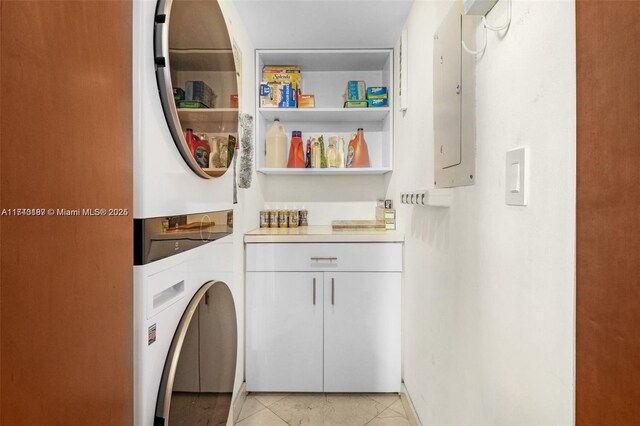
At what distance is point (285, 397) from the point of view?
2.11 meters

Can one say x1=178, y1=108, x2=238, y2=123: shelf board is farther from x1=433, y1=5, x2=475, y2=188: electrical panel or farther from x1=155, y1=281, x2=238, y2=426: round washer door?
x1=433, y1=5, x2=475, y2=188: electrical panel

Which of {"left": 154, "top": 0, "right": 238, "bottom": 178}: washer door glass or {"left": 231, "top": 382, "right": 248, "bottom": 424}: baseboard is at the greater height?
{"left": 154, "top": 0, "right": 238, "bottom": 178}: washer door glass

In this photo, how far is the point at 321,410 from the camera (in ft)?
6.51

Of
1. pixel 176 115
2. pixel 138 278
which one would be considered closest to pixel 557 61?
pixel 176 115

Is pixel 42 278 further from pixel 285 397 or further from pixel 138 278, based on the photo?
pixel 285 397

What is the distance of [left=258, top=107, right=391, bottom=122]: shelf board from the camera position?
2350 millimetres

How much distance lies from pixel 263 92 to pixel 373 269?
1263mm

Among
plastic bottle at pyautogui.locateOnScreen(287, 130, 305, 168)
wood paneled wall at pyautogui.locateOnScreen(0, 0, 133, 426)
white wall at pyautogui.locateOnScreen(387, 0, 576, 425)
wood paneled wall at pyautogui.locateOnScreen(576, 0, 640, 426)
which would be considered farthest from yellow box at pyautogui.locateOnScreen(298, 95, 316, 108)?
wood paneled wall at pyautogui.locateOnScreen(576, 0, 640, 426)

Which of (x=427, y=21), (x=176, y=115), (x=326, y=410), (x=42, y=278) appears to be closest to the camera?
(x=42, y=278)

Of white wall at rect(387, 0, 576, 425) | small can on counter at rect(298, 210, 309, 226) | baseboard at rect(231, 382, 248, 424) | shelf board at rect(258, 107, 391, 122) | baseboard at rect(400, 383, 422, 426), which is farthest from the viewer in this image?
small can on counter at rect(298, 210, 309, 226)

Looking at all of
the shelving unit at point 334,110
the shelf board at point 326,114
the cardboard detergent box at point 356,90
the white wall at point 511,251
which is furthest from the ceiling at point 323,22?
the white wall at point 511,251

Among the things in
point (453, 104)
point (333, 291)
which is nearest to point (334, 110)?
point (333, 291)

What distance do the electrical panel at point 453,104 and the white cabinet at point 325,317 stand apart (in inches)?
32.0

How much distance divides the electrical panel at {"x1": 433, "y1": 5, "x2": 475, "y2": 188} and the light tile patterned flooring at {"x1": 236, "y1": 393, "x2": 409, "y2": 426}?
1254 mm
